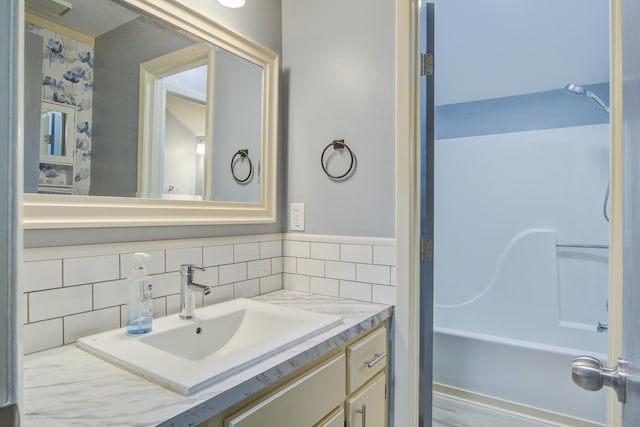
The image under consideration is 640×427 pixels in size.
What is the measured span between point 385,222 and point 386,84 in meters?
0.55

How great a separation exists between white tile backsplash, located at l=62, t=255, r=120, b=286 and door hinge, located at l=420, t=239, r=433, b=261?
3.47ft

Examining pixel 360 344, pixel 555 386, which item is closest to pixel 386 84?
pixel 360 344

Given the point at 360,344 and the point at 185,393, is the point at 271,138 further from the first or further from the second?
the point at 185,393

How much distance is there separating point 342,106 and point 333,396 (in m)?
1.10

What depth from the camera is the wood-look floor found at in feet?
Result: 6.32

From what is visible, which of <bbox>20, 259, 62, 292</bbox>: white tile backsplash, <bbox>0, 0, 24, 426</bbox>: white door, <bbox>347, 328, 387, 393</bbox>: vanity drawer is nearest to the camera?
<bbox>0, 0, 24, 426</bbox>: white door

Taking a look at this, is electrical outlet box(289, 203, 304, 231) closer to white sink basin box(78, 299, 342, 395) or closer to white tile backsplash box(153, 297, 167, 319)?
white sink basin box(78, 299, 342, 395)

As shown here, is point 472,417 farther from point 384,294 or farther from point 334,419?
point 334,419

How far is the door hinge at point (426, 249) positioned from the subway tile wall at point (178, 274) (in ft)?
0.39

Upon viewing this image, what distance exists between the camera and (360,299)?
1.46 meters

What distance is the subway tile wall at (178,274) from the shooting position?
90cm

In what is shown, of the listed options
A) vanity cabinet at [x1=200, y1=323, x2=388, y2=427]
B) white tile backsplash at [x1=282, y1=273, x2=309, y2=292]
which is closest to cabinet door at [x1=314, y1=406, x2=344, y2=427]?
vanity cabinet at [x1=200, y1=323, x2=388, y2=427]

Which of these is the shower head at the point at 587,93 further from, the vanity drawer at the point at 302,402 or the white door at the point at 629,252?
the vanity drawer at the point at 302,402

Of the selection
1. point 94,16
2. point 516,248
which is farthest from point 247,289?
point 516,248
